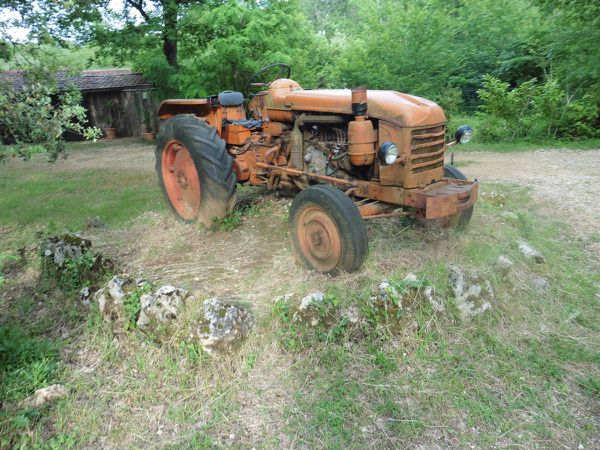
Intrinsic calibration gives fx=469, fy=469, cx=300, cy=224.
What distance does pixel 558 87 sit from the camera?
1048 cm

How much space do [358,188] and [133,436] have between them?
8.52 ft

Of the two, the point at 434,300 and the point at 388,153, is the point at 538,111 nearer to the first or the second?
the point at 388,153

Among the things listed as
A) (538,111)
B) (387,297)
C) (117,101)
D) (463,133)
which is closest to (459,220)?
(463,133)

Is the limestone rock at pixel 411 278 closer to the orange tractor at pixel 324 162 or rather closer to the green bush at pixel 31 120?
the orange tractor at pixel 324 162

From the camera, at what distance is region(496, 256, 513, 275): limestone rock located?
374cm

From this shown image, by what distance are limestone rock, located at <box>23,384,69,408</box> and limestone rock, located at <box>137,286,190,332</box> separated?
629 mm

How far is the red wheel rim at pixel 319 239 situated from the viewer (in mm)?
3692

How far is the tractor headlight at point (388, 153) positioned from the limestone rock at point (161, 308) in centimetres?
180

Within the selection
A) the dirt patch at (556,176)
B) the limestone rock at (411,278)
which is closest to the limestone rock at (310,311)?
the limestone rock at (411,278)

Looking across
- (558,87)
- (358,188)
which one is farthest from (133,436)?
(558,87)

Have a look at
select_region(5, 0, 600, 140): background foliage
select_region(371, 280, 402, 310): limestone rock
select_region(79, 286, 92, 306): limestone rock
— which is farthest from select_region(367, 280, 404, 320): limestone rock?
select_region(5, 0, 600, 140): background foliage

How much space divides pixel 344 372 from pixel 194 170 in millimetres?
Result: 3099

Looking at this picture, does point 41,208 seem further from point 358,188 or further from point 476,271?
point 476,271

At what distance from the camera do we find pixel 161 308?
3.36 meters
